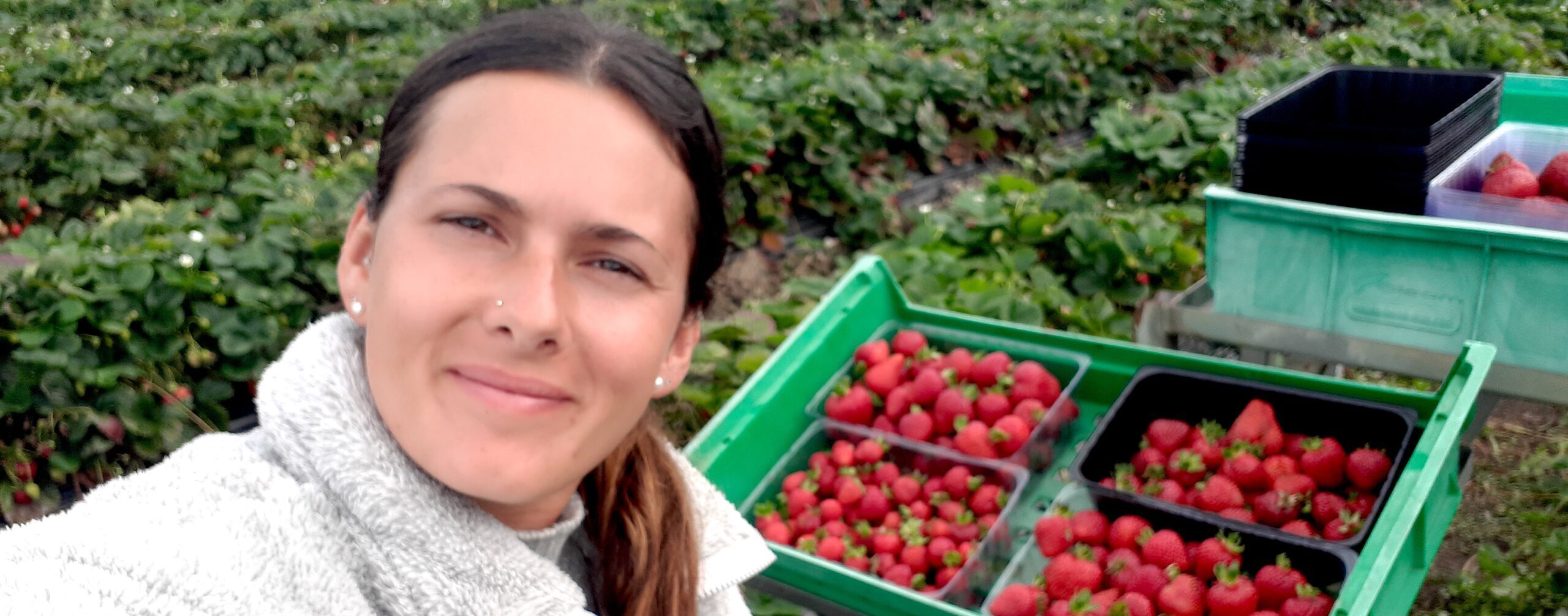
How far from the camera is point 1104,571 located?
6.41 feet

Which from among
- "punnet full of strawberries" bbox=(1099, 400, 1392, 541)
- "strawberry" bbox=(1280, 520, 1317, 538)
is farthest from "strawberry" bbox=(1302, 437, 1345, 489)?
"strawberry" bbox=(1280, 520, 1317, 538)

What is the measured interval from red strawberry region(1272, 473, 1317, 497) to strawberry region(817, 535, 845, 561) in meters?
0.80

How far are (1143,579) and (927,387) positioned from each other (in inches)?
25.9

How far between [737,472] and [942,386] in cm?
49

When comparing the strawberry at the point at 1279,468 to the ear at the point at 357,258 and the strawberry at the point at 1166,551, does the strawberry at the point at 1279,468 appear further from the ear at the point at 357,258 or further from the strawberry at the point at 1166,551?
the ear at the point at 357,258

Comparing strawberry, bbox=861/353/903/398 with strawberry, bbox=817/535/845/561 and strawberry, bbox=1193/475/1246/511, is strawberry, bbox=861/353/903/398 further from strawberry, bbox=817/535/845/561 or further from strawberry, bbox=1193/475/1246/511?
strawberry, bbox=1193/475/1246/511

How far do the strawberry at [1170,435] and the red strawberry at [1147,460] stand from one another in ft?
0.04

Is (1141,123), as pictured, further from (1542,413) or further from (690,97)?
(690,97)

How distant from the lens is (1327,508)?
194 cm

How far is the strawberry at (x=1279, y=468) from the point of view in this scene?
2.04 meters

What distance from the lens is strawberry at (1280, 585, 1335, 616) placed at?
174 cm

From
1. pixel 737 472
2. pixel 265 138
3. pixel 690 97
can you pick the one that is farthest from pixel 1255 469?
pixel 265 138

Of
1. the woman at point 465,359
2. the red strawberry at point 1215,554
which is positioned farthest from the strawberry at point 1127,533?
the woman at point 465,359

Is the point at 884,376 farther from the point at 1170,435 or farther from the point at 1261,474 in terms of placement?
the point at 1261,474
